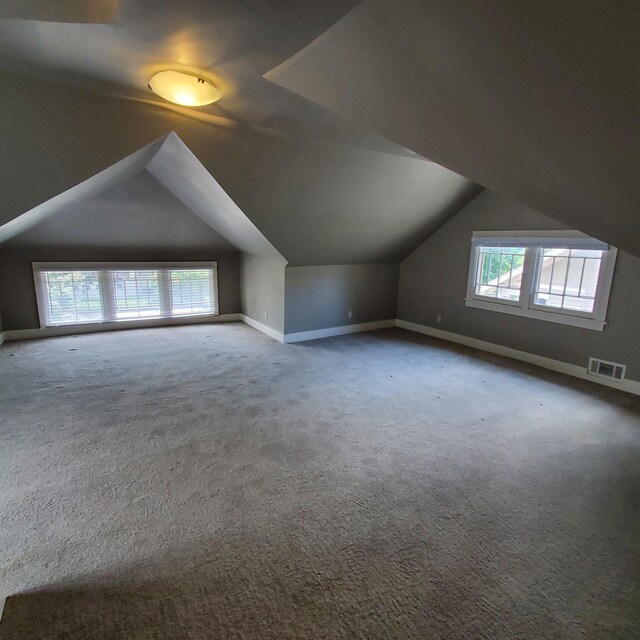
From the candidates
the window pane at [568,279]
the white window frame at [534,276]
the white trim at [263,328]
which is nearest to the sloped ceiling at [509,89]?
the white window frame at [534,276]

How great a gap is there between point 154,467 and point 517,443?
8.81 ft

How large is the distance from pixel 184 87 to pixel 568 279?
14.5 ft

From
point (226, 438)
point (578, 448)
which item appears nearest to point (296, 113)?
point (226, 438)

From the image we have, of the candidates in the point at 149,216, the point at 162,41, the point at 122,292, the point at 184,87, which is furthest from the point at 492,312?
the point at 122,292

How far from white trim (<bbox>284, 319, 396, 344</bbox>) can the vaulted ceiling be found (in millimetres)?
2493

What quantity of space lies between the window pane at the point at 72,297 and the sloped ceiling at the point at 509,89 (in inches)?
186

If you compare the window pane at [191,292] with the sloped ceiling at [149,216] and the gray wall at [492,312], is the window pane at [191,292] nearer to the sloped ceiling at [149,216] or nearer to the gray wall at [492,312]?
the sloped ceiling at [149,216]

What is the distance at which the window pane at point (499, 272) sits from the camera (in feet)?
15.9

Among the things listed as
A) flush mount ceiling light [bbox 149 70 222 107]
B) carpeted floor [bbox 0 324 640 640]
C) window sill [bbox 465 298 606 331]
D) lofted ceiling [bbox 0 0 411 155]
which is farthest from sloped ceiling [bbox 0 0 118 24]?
window sill [bbox 465 298 606 331]

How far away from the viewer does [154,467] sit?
248cm

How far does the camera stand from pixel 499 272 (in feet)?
16.6

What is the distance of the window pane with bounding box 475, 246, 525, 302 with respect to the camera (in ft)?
15.9

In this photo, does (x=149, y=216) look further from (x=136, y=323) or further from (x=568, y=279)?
(x=568, y=279)

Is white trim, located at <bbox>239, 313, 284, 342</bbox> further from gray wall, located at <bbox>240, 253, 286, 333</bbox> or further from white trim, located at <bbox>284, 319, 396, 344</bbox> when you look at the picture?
white trim, located at <bbox>284, 319, 396, 344</bbox>
